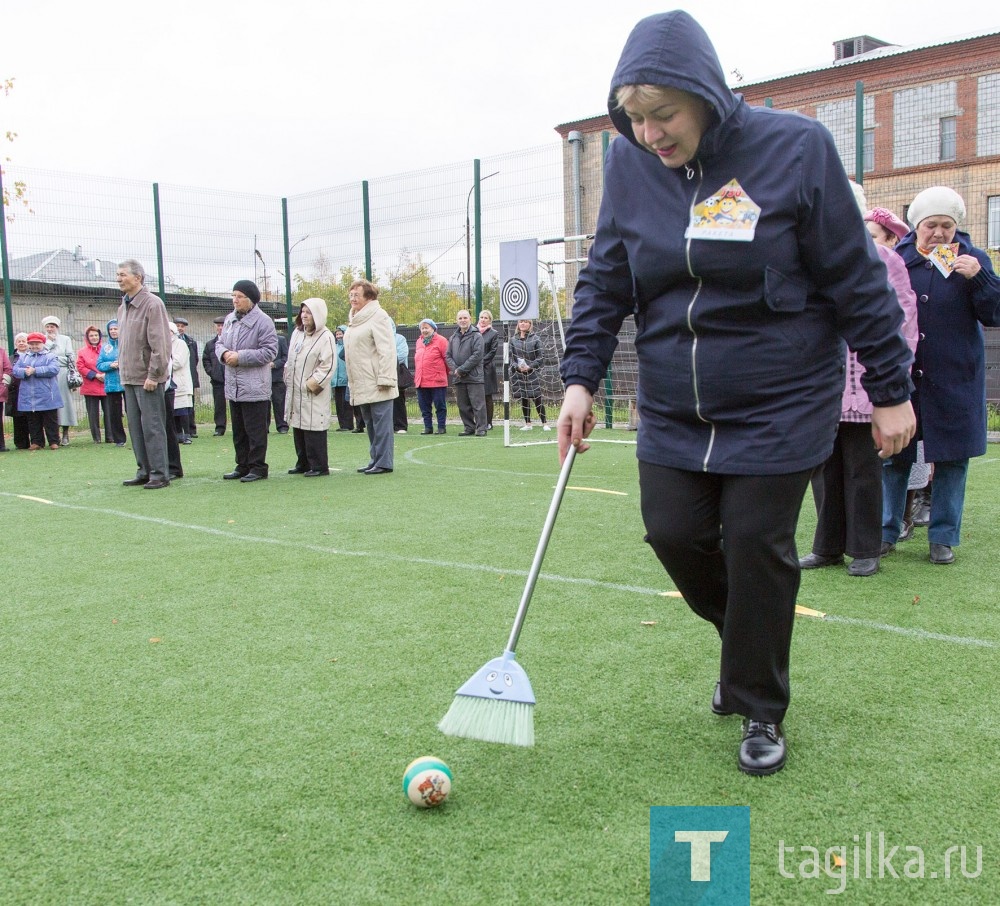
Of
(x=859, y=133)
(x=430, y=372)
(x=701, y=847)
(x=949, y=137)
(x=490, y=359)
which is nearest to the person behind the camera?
(x=701, y=847)

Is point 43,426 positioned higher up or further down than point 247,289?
further down

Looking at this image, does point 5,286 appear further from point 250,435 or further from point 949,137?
point 949,137

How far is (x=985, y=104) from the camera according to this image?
52.5 feet

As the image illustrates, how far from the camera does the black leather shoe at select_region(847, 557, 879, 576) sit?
4699mm

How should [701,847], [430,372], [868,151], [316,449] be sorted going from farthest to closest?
1. [430,372]
2. [868,151]
3. [316,449]
4. [701,847]

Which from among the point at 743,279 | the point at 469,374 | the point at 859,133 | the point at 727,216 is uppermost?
the point at 859,133

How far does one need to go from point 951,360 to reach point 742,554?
9.90 feet

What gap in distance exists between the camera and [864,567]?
4.70 metres

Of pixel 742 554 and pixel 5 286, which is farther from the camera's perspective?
pixel 5 286

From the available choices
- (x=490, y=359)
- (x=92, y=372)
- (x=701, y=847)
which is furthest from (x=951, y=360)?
(x=92, y=372)

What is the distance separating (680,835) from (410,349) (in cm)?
1683

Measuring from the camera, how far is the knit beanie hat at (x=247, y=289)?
354 inches

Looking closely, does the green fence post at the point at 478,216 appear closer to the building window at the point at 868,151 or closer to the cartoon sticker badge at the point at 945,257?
the building window at the point at 868,151

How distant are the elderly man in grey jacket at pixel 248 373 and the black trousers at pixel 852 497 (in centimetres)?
547
